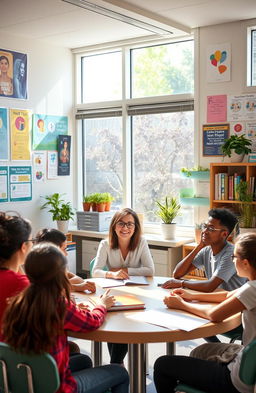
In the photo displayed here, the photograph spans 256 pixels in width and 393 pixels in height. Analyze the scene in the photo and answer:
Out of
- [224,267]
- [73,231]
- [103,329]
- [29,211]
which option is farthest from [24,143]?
[103,329]

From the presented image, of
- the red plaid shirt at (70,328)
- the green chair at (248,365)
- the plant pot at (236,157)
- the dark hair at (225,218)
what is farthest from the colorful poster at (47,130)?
the green chair at (248,365)

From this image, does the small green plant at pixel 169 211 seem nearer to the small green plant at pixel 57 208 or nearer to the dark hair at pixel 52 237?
the small green plant at pixel 57 208

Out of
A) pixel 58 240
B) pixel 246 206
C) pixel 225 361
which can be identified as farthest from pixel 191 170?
pixel 225 361

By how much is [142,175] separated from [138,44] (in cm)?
145

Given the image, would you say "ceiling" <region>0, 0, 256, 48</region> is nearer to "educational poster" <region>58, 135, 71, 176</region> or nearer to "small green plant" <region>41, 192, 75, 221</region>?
"educational poster" <region>58, 135, 71, 176</region>

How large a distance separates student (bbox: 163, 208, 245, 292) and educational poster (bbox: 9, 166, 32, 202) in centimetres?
268

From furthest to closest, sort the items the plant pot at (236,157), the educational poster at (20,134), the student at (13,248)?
the educational poster at (20,134), the plant pot at (236,157), the student at (13,248)

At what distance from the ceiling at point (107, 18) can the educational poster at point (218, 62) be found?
0.25 meters

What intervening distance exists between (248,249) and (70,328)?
33.5 inches

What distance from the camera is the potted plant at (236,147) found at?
4.87 metres

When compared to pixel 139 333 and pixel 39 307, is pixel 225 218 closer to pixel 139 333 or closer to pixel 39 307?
pixel 139 333

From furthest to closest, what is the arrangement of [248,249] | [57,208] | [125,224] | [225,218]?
1. [57,208]
2. [125,224]
3. [225,218]
4. [248,249]

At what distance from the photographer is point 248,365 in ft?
6.89

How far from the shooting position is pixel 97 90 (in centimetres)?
629
